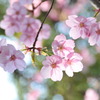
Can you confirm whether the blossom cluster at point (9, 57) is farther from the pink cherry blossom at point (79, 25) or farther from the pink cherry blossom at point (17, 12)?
the pink cherry blossom at point (17, 12)

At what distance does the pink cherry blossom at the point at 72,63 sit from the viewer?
1.61 meters

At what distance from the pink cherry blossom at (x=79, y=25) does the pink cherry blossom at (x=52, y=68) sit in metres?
0.16

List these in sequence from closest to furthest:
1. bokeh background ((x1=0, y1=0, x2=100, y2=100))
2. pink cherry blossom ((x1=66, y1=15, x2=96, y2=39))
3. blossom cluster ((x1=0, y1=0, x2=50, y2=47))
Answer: pink cherry blossom ((x1=66, y1=15, x2=96, y2=39))
blossom cluster ((x1=0, y1=0, x2=50, y2=47))
bokeh background ((x1=0, y1=0, x2=100, y2=100))

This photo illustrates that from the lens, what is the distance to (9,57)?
163cm

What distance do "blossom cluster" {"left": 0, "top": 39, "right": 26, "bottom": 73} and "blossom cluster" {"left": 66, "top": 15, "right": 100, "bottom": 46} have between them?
249 millimetres

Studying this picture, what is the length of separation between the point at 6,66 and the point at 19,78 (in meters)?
2.62

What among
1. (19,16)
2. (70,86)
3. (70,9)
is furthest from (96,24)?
(70,9)

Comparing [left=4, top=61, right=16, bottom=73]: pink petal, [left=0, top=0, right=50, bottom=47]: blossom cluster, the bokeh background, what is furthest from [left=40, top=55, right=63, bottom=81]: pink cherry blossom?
the bokeh background

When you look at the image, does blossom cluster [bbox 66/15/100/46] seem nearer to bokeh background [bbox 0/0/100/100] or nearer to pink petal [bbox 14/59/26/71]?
pink petal [bbox 14/59/26/71]

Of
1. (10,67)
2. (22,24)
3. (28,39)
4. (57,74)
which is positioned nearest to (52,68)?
(57,74)

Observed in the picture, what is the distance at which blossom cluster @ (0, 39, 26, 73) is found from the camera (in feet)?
5.24

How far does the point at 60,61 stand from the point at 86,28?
0.69 ft

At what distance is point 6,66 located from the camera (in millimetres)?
1605

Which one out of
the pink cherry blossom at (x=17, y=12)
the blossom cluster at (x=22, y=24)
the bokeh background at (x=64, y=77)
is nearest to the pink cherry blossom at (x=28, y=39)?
the blossom cluster at (x=22, y=24)
